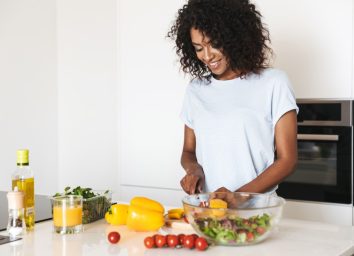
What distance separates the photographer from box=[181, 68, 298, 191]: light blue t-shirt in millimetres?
1653

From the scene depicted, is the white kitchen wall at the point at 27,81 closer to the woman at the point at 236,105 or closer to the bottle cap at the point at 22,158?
the woman at the point at 236,105

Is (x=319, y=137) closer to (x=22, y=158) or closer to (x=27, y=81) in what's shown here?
(x=22, y=158)

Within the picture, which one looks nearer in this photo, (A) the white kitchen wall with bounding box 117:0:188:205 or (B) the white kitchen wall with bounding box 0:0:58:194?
(A) the white kitchen wall with bounding box 117:0:188:205

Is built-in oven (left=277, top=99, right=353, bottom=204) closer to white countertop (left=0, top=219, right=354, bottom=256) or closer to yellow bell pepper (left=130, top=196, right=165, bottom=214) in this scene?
white countertop (left=0, top=219, right=354, bottom=256)

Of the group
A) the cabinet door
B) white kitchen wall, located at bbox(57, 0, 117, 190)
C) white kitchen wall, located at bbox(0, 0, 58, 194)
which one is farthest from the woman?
white kitchen wall, located at bbox(0, 0, 58, 194)

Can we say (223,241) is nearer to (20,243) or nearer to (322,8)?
(20,243)

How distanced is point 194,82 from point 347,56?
0.87 metres

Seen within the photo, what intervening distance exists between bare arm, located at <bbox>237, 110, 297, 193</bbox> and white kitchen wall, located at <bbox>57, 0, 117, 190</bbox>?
5.38ft

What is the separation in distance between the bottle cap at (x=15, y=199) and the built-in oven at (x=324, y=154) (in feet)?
4.97

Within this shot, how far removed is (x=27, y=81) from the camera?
125 inches

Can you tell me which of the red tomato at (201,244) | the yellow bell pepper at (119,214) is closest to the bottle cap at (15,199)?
the yellow bell pepper at (119,214)

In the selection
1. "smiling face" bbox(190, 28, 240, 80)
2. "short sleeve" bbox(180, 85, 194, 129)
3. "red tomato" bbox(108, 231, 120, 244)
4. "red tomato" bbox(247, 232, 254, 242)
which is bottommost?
"red tomato" bbox(108, 231, 120, 244)

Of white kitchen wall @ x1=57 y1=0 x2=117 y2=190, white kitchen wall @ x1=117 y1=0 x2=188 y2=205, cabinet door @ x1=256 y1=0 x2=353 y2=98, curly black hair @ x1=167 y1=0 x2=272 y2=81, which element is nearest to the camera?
curly black hair @ x1=167 y1=0 x2=272 y2=81

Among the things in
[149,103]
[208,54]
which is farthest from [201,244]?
[149,103]
